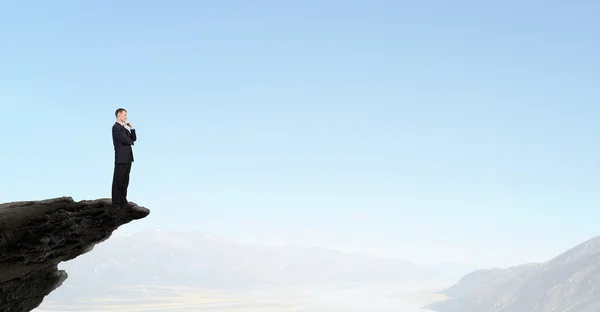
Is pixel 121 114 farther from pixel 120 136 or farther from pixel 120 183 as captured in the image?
pixel 120 183

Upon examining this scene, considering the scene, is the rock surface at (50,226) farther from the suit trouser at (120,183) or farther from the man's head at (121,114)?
the man's head at (121,114)

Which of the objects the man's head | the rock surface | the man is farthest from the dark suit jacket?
the rock surface

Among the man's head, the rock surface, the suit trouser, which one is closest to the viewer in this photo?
the suit trouser

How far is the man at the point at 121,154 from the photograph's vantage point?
20.5 m

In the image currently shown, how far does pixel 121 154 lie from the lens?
809 inches

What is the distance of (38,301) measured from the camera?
3147cm

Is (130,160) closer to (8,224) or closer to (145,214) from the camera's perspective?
(145,214)

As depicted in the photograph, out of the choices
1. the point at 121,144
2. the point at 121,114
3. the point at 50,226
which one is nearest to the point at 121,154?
the point at 121,144

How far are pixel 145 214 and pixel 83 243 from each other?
14.4ft

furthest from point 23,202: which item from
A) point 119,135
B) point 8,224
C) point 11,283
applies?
point 11,283

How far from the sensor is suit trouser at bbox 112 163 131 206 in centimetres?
2050

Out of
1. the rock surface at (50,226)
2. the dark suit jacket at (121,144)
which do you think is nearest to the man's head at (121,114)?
A: the dark suit jacket at (121,144)

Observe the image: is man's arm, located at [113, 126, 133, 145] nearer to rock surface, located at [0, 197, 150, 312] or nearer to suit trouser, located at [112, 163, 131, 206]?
suit trouser, located at [112, 163, 131, 206]

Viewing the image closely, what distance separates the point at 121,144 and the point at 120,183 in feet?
4.98
